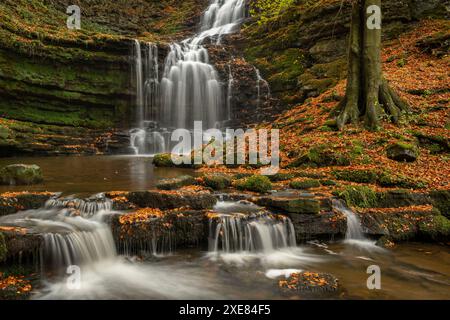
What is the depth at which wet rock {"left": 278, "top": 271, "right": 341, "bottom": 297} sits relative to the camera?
4.72 meters

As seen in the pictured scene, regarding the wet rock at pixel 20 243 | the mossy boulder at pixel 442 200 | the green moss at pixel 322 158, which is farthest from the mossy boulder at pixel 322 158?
the wet rock at pixel 20 243

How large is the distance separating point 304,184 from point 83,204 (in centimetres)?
515

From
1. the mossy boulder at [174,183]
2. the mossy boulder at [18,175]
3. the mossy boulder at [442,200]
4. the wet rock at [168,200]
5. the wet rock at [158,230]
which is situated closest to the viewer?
the wet rock at [158,230]

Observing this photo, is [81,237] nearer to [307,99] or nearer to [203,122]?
[307,99]

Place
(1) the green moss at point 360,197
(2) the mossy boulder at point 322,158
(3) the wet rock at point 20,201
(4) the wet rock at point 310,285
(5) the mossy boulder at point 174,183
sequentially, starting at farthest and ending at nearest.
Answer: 1. (2) the mossy boulder at point 322,158
2. (5) the mossy boulder at point 174,183
3. (1) the green moss at point 360,197
4. (3) the wet rock at point 20,201
5. (4) the wet rock at point 310,285

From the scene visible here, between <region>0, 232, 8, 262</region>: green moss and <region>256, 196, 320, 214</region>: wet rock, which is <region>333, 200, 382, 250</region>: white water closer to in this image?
<region>256, 196, 320, 214</region>: wet rock

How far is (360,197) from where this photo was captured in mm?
7457

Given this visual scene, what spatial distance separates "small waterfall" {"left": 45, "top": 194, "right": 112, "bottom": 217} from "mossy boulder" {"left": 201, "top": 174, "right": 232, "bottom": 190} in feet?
8.59

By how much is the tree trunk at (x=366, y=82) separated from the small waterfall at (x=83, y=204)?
311 inches

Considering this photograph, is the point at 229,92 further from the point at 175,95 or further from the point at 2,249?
the point at 2,249

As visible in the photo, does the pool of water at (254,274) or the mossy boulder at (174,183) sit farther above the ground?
the mossy boulder at (174,183)

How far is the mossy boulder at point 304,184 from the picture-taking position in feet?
27.1

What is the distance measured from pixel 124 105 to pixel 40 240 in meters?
16.3

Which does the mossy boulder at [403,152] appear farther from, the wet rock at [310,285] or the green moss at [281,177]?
the wet rock at [310,285]
